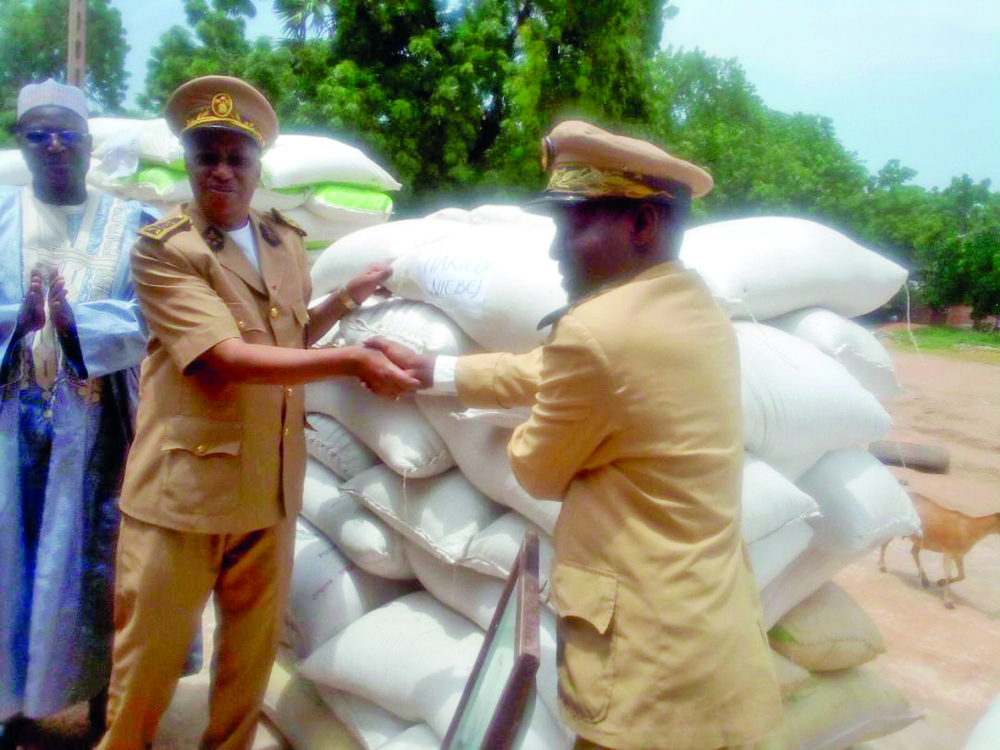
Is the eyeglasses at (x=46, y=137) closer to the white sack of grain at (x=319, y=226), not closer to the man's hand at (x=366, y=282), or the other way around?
the man's hand at (x=366, y=282)

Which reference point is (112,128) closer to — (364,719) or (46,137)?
(46,137)

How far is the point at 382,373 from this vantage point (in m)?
1.84

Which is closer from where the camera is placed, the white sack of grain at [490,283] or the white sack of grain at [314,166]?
the white sack of grain at [490,283]

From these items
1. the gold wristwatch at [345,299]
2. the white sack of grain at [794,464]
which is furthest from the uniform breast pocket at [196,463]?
the white sack of grain at [794,464]

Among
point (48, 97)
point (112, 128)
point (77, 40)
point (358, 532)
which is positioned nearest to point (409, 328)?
point (358, 532)

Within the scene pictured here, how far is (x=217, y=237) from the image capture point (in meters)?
1.85

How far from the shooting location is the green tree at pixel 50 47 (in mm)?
26938

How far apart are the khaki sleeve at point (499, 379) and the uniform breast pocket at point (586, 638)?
411mm

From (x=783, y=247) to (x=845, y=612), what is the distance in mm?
1030

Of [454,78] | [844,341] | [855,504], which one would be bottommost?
[855,504]

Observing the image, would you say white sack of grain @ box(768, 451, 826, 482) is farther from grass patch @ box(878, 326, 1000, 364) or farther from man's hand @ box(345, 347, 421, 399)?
grass patch @ box(878, 326, 1000, 364)

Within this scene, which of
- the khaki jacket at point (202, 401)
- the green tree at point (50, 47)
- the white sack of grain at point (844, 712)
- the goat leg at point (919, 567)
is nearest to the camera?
the khaki jacket at point (202, 401)

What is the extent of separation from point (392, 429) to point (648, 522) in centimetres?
107

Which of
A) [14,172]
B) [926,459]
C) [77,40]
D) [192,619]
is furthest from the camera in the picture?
[77,40]
